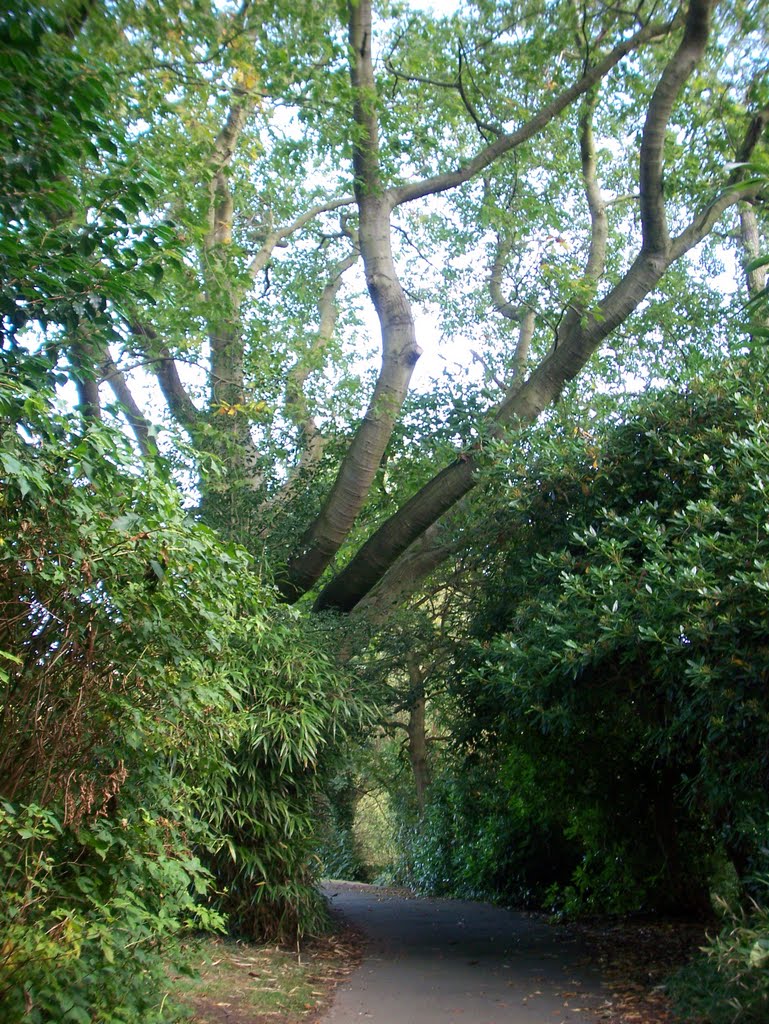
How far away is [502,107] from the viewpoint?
11594 millimetres

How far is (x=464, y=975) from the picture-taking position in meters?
7.95

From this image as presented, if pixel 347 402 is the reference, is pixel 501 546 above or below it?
below

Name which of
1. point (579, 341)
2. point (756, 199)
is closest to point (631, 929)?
point (579, 341)

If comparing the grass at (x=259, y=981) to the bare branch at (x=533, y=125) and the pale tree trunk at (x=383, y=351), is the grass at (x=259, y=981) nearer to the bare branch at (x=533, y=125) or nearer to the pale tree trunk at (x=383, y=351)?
the pale tree trunk at (x=383, y=351)

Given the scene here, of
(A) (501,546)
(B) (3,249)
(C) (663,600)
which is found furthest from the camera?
(A) (501,546)

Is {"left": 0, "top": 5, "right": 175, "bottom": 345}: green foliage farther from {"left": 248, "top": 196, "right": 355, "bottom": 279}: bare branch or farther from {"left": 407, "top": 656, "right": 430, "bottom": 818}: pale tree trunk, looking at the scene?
{"left": 407, "top": 656, "right": 430, "bottom": 818}: pale tree trunk

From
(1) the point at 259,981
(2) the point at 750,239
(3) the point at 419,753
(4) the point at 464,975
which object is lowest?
(1) the point at 259,981

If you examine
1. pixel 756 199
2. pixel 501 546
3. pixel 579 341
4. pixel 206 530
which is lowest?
pixel 206 530

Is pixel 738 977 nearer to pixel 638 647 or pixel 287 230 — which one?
pixel 638 647

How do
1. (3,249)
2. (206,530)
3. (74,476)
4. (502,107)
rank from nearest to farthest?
(74,476) < (206,530) < (3,249) < (502,107)

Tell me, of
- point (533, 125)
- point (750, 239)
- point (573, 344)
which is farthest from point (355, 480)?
point (750, 239)

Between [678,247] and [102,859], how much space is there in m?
9.32

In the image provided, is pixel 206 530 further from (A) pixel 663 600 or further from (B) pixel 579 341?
(B) pixel 579 341

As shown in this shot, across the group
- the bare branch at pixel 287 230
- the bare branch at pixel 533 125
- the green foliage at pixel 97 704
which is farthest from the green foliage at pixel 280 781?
the bare branch at pixel 287 230
